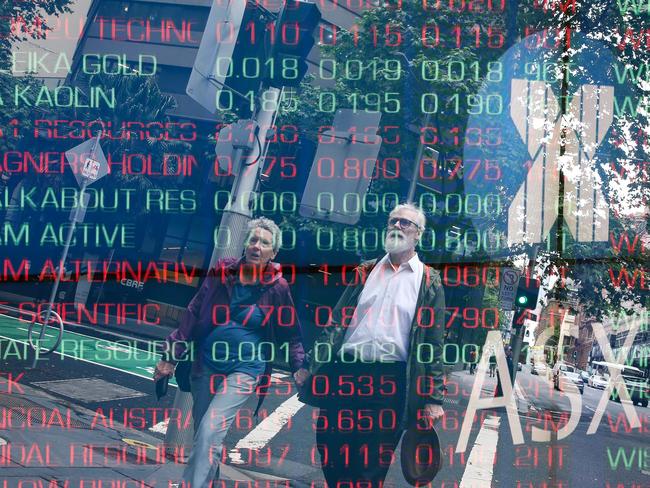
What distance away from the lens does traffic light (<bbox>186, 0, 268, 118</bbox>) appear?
459 centimetres

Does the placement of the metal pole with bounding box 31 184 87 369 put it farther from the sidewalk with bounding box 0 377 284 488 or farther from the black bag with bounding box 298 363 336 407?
the black bag with bounding box 298 363 336 407

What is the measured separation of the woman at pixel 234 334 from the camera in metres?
4.08

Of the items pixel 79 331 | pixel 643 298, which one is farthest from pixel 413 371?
pixel 643 298

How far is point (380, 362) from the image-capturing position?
396 centimetres

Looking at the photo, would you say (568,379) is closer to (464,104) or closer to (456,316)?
(456,316)

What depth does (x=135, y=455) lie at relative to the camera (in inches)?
201

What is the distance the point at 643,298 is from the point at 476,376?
7.60ft

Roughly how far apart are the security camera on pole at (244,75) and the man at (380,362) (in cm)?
94

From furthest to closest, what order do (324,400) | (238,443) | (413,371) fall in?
1. (238,443)
2. (324,400)
3. (413,371)

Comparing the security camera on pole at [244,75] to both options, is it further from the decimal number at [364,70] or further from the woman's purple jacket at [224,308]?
the decimal number at [364,70]

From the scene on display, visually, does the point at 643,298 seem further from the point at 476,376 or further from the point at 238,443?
the point at 238,443

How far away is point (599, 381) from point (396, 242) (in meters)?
37.6

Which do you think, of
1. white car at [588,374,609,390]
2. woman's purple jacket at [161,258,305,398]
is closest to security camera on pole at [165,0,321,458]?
woman's purple jacket at [161,258,305,398]

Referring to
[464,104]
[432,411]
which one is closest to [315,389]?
[432,411]
